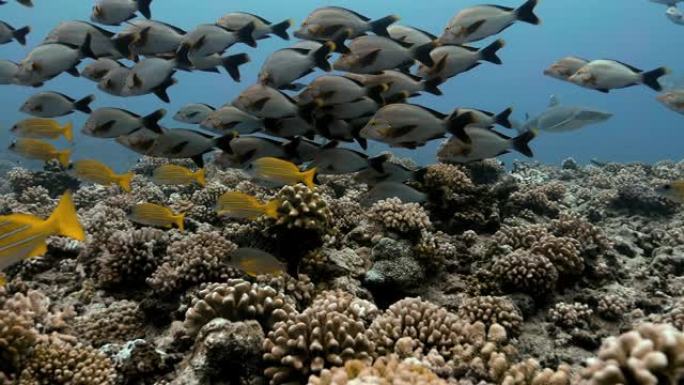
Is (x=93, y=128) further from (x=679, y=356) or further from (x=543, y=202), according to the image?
(x=543, y=202)

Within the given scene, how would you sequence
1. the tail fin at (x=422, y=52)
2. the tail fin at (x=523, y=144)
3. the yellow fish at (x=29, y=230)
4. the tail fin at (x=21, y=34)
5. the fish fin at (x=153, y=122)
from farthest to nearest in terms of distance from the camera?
the tail fin at (x=21, y=34)
the fish fin at (x=153, y=122)
the tail fin at (x=422, y=52)
the tail fin at (x=523, y=144)
the yellow fish at (x=29, y=230)

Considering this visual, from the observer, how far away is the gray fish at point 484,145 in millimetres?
5391

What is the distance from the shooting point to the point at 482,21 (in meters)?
6.11

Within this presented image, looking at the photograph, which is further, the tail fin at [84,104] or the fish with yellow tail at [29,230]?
the tail fin at [84,104]

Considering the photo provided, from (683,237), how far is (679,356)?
687 cm

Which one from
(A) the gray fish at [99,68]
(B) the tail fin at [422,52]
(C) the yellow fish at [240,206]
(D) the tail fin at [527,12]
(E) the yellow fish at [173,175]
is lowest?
(E) the yellow fish at [173,175]

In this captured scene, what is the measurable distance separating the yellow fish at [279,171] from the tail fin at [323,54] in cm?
143

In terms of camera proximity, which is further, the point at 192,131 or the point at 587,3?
the point at 587,3

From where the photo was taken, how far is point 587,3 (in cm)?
16438

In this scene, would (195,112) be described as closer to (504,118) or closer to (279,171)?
(279,171)

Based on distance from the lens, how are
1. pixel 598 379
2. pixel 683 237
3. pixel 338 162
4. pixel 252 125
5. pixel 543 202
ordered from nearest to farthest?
1. pixel 598 379
2. pixel 338 162
3. pixel 252 125
4. pixel 683 237
5. pixel 543 202

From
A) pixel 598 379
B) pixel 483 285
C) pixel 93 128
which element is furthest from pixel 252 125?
pixel 598 379

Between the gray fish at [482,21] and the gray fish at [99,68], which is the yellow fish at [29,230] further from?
the gray fish at [482,21]

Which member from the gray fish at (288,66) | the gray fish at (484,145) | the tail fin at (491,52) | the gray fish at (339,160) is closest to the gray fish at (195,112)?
the gray fish at (288,66)
